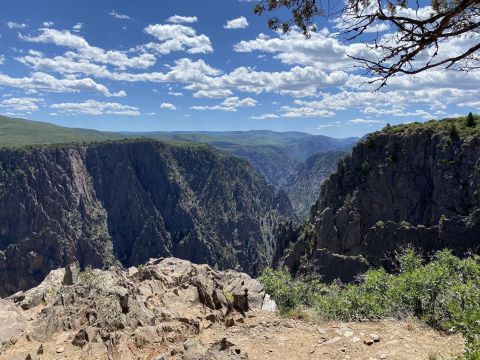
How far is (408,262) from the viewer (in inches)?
1076

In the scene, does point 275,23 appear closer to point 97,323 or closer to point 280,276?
point 97,323

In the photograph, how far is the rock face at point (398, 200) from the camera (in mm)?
92750

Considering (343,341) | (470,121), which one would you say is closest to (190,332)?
(343,341)

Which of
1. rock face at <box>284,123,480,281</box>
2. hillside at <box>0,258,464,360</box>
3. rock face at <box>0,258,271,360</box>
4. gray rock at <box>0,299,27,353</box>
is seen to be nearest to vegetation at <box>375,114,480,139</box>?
rock face at <box>284,123,480,281</box>

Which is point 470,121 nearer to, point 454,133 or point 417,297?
point 454,133

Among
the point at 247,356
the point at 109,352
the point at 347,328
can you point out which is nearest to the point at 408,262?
the point at 347,328

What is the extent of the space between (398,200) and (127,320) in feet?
328

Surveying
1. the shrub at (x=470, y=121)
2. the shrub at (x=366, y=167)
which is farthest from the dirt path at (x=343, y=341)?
the shrub at (x=366, y=167)

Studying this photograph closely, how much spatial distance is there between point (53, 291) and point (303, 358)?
20.5 meters

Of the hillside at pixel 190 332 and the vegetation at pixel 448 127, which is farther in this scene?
the vegetation at pixel 448 127

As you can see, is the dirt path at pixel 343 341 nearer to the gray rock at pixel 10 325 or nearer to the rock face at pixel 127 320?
the rock face at pixel 127 320

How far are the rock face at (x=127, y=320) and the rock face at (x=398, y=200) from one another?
6653cm

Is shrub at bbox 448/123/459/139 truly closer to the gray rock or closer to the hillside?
the hillside

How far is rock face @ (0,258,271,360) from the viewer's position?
17688 mm
